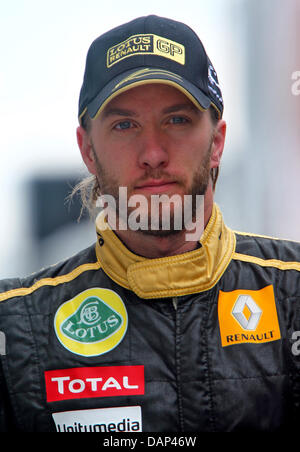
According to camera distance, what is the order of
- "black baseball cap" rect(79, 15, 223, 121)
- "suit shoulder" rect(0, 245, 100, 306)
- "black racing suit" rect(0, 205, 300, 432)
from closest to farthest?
"black racing suit" rect(0, 205, 300, 432), "black baseball cap" rect(79, 15, 223, 121), "suit shoulder" rect(0, 245, 100, 306)

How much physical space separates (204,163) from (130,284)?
0.50 m

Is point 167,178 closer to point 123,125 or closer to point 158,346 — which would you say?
point 123,125

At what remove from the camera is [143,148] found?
2041mm

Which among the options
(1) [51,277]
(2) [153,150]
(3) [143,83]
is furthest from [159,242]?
(3) [143,83]

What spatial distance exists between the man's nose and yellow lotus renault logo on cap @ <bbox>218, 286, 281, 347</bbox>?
0.52 metres

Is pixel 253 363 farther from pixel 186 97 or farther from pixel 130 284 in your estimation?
pixel 186 97

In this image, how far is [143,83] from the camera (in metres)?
2.03

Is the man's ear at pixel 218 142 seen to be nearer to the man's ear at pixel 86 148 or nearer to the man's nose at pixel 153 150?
the man's nose at pixel 153 150

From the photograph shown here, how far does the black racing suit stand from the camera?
1963 millimetres

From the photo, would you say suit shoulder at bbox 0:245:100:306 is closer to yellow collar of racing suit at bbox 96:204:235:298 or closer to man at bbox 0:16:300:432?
man at bbox 0:16:300:432

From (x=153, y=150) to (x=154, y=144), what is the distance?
1.1 inches

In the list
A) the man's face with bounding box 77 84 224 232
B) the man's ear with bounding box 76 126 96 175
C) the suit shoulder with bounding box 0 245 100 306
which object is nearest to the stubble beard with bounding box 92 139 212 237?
the man's face with bounding box 77 84 224 232
